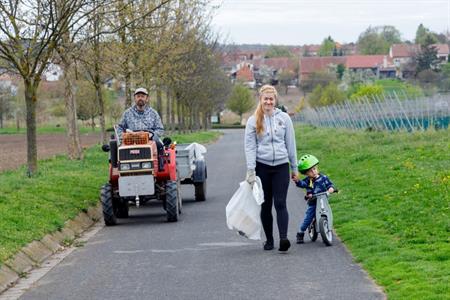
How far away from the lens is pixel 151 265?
11383 mm

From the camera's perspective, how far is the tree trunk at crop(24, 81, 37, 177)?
66.7 feet

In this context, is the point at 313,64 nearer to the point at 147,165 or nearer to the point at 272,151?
the point at 147,165

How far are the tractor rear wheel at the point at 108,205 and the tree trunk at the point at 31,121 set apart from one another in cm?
517

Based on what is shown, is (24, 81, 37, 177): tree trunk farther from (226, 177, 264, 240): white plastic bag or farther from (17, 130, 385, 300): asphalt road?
(226, 177, 264, 240): white plastic bag

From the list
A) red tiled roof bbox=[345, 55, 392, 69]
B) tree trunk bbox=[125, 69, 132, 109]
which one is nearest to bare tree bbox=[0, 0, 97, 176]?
tree trunk bbox=[125, 69, 132, 109]

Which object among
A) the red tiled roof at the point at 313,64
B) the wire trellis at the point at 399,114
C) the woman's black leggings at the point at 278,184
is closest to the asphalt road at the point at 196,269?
the woman's black leggings at the point at 278,184

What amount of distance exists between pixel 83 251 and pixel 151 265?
193 cm

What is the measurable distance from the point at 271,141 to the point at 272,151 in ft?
0.42

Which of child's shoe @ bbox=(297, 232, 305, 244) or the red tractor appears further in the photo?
the red tractor

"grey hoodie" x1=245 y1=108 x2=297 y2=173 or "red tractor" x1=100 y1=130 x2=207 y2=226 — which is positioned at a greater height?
"grey hoodie" x1=245 y1=108 x2=297 y2=173

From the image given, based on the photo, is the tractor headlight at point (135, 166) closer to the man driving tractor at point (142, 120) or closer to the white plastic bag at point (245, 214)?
the man driving tractor at point (142, 120)

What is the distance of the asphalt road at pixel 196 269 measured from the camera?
956cm

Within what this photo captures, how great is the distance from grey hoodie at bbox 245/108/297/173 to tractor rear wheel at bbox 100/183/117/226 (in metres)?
4.41

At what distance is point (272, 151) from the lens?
12.0m
